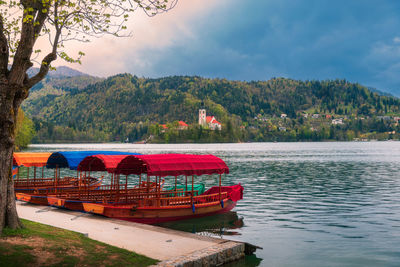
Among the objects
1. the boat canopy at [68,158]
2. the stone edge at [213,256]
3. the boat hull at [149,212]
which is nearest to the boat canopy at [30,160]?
the boat canopy at [68,158]

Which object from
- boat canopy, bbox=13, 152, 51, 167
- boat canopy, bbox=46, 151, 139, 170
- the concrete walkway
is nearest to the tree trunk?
the concrete walkway

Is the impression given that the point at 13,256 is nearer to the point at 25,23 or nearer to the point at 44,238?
the point at 44,238

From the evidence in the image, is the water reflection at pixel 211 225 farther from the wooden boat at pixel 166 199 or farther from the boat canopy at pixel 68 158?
the boat canopy at pixel 68 158

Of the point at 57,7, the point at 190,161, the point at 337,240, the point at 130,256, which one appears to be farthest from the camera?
the point at 190,161

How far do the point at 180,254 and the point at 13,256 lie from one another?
5419mm

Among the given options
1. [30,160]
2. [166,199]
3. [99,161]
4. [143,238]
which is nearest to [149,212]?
[166,199]

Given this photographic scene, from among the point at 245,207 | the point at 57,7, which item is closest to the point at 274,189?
the point at 245,207

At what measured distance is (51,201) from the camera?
26.5m

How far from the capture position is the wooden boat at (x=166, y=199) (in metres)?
23.0

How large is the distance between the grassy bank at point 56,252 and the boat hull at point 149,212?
7765mm

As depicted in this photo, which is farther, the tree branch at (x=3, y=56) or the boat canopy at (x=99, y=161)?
the boat canopy at (x=99, y=161)

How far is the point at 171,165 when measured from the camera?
23.7 metres

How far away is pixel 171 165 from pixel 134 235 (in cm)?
715

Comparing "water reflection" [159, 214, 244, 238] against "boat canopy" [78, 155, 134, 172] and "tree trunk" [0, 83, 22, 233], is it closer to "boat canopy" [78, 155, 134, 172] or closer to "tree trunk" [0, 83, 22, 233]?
"boat canopy" [78, 155, 134, 172]
